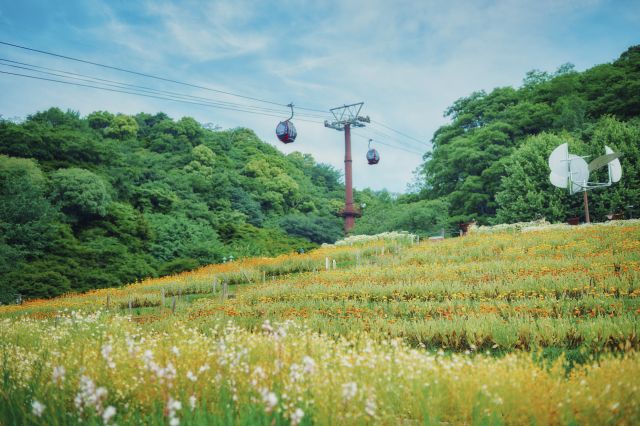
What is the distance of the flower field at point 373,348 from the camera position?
313 cm

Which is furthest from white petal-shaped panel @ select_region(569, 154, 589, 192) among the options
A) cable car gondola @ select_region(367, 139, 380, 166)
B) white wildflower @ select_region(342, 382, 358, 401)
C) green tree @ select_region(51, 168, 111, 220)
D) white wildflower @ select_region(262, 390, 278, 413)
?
green tree @ select_region(51, 168, 111, 220)

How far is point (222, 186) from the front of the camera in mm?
38531

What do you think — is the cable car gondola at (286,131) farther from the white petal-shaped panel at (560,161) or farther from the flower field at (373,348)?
the white petal-shaped panel at (560,161)

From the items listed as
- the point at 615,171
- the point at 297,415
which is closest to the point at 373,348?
the point at 297,415

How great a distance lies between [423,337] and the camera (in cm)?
691

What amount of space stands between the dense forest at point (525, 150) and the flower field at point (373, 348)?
12675 millimetres

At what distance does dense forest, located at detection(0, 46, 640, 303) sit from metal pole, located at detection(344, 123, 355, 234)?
913mm

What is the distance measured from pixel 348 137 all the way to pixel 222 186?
1249 centimetres

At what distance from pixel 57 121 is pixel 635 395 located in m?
42.4

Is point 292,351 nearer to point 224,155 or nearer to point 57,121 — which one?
point 57,121

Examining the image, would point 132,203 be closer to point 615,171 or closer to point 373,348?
point 373,348

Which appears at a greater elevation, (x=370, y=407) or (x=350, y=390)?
(x=350, y=390)

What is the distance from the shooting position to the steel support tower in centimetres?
3759

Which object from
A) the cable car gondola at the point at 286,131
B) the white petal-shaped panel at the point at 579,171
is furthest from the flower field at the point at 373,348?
the cable car gondola at the point at 286,131
